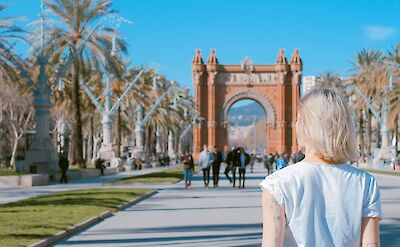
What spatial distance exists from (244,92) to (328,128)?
303ft

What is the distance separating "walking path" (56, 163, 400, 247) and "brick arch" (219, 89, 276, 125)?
2945 inches

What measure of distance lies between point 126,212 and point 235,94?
7947cm

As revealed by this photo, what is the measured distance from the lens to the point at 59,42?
3662 cm

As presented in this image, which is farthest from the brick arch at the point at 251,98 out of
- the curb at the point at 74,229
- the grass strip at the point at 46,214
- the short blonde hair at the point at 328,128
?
the short blonde hair at the point at 328,128

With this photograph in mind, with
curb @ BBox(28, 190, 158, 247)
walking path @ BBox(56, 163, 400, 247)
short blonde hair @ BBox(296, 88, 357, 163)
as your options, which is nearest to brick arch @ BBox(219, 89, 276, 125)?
walking path @ BBox(56, 163, 400, 247)

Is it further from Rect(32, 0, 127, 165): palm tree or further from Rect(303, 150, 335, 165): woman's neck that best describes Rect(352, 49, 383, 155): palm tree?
Rect(303, 150, 335, 165): woman's neck

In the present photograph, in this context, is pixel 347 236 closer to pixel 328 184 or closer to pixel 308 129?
pixel 328 184

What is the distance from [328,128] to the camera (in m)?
2.76

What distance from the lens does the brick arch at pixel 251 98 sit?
94.3 meters

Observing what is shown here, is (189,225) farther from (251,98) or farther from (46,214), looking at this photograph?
(251,98)

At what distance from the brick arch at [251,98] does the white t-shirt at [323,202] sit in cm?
9145

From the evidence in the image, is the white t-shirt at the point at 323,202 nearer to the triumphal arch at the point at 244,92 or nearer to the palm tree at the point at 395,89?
the palm tree at the point at 395,89

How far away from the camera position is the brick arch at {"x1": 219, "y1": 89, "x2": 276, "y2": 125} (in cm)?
9431

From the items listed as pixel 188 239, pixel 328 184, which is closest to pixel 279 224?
pixel 328 184
